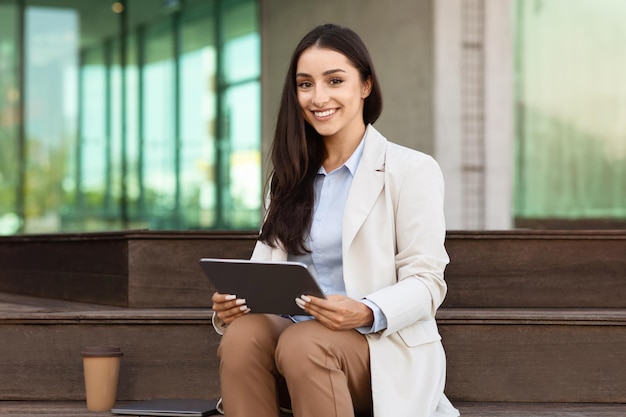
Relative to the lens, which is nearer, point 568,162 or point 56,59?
point 568,162

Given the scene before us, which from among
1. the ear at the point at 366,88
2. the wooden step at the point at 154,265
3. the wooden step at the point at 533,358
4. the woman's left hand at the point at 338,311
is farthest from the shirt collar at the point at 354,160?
the wooden step at the point at 154,265

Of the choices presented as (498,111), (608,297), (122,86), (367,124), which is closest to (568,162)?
(498,111)

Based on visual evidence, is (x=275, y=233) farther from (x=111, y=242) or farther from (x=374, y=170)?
(x=111, y=242)

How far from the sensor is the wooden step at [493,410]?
278cm

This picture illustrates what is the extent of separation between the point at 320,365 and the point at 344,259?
1.00ft

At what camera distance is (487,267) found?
3311mm

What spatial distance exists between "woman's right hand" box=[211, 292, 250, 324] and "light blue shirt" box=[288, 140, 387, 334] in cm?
17

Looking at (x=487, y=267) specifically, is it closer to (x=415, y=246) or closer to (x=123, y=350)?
(x=415, y=246)

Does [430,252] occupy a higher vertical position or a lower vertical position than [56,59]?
lower

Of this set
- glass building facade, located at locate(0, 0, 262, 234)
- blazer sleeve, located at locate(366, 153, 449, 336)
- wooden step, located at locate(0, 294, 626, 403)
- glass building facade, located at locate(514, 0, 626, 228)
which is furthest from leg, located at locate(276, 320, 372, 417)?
glass building facade, located at locate(0, 0, 262, 234)

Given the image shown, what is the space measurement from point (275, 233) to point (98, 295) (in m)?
1.29

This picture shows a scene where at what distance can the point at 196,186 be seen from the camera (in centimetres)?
944

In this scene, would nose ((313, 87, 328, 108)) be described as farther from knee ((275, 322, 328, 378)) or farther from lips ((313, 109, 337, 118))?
knee ((275, 322, 328, 378))

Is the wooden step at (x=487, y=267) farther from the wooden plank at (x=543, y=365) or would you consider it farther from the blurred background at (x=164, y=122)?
the blurred background at (x=164, y=122)
